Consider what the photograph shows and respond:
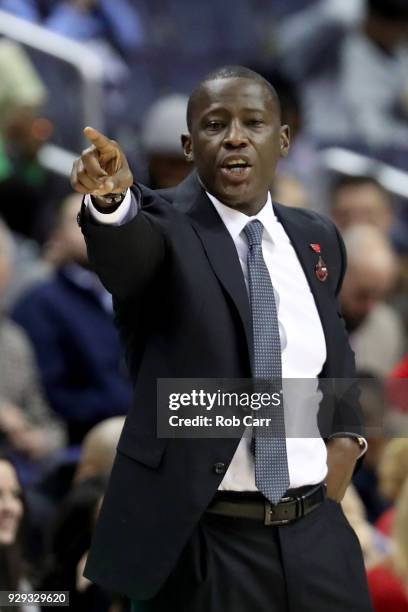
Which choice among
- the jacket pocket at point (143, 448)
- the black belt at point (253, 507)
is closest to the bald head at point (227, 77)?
the jacket pocket at point (143, 448)

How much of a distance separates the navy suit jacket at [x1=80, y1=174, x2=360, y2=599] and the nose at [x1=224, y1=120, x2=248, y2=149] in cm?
17

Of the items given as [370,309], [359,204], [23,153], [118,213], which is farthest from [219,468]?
[359,204]

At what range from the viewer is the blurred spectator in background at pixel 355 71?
7.42 meters

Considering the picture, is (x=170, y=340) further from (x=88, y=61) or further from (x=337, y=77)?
(x=337, y=77)

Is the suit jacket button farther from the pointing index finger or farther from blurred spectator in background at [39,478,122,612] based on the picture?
blurred spectator in background at [39,478,122,612]

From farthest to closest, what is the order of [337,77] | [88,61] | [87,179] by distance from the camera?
[337,77]
[88,61]
[87,179]

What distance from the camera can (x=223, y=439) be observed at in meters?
2.69

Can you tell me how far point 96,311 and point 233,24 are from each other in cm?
292

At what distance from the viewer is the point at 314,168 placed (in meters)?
7.10

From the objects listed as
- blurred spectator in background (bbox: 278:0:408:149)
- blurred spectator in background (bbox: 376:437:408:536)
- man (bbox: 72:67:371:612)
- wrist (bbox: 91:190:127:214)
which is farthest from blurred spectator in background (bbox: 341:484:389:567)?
blurred spectator in background (bbox: 278:0:408:149)

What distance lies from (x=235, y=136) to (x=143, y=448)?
0.62 meters

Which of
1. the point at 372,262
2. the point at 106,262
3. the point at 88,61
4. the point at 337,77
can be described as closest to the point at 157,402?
the point at 106,262

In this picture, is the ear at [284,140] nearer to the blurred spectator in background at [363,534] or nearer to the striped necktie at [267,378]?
the striped necktie at [267,378]

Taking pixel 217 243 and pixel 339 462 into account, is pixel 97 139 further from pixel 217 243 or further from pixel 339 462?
pixel 339 462
